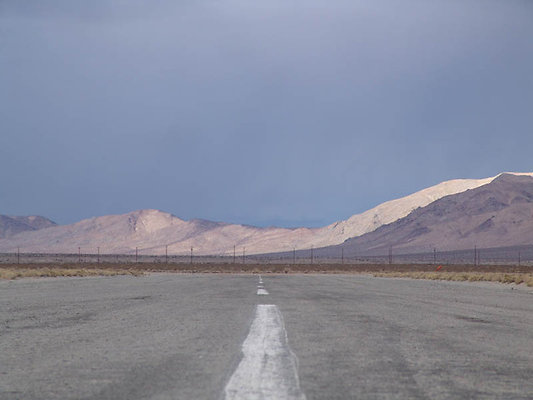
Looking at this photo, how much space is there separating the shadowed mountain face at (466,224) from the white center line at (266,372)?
15320 cm

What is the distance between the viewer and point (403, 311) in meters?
10.0

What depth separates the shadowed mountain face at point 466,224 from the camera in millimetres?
156500

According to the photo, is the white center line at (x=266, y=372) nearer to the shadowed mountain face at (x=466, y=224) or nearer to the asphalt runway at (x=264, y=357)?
the asphalt runway at (x=264, y=357)

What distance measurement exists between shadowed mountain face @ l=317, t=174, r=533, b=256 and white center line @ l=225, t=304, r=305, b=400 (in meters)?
153

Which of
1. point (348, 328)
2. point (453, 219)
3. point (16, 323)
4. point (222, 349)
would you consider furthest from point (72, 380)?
point (453, 219)

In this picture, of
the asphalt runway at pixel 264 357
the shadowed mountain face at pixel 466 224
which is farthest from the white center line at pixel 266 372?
the shadowed mountain face at pixel 466 224

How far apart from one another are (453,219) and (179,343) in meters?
182

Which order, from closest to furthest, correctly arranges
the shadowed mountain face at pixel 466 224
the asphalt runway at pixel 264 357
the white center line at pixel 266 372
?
the white center line at pixel 266 372 < the asphalt runway at pixel 264 357 < the shadowed mountain face at pixel 466 224

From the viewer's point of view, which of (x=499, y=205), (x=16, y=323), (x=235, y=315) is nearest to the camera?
(x=16, y=323)

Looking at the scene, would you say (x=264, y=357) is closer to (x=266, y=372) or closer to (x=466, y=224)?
(x=266, y=372)

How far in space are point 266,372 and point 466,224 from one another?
175703mm

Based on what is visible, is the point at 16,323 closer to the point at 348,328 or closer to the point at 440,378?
the point at 348,328

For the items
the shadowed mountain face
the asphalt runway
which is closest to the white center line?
the asphalt runway

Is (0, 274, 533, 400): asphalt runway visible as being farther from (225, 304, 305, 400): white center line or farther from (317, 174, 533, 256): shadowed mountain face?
(317, 174, 533, 256): shadowed mountain face
